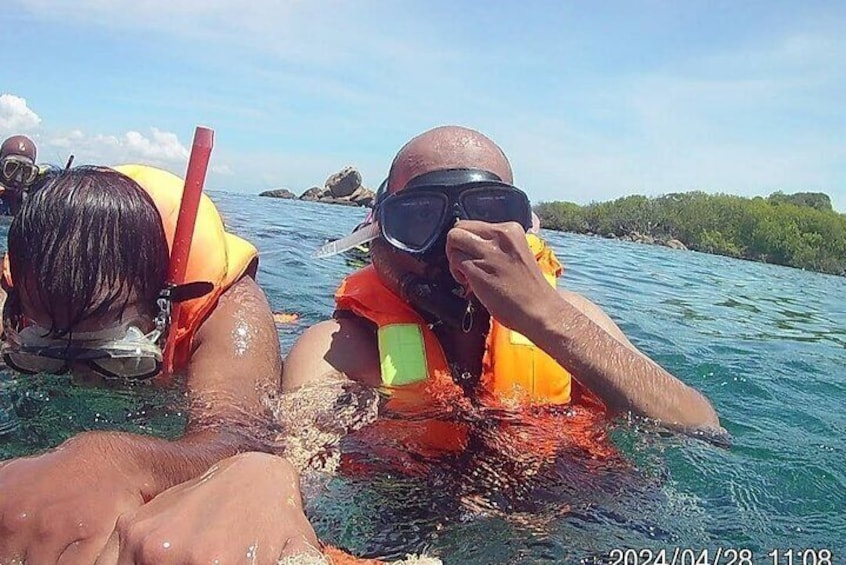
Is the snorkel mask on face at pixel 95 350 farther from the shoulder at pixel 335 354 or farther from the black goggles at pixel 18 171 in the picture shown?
the black goggles at pixel 18 171

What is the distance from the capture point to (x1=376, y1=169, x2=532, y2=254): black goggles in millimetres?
2719

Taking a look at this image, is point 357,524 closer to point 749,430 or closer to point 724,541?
point 724,541

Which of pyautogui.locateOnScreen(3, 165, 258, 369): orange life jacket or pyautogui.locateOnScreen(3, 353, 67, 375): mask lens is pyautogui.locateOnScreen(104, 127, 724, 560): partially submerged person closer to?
pyautogui.locateOnScreen(3, 165, 258, 369): orange life jacket

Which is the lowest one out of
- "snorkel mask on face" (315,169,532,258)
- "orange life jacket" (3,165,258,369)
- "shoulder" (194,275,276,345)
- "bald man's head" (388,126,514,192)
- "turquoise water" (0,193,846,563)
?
"turquoise water" (0,193,846,563)

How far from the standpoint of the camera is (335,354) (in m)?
2.93

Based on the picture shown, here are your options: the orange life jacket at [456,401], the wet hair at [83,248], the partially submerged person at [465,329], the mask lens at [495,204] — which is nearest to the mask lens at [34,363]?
Result: the wet hair at [83,248]

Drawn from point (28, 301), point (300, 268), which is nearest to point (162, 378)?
point (28, 301)

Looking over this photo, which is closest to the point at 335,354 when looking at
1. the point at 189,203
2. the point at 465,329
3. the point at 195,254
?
the point at 465,329

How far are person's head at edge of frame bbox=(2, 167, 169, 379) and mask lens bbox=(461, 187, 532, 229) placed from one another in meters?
1.06

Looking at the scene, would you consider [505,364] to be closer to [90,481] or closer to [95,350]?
[95,350]

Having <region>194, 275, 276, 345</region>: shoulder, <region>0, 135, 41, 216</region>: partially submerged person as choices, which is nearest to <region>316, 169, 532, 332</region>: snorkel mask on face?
<region>194, 275, 276, 345</region>: shoulder

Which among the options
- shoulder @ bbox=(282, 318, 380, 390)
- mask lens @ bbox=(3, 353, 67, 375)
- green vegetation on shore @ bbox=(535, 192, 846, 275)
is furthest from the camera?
green vegetation on shore @ bbox=(535, 192, 846, 275)

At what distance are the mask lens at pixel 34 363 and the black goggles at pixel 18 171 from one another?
20.9 ft

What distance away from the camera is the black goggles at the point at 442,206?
2.72m
